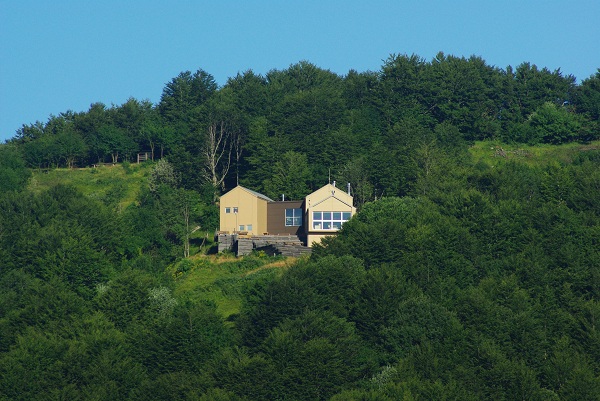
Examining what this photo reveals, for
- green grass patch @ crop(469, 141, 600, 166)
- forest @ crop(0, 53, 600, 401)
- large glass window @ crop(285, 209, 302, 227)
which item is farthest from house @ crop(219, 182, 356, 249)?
green grass patch @ crop(469, 141, 600, 166)

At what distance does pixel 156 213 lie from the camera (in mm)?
88812

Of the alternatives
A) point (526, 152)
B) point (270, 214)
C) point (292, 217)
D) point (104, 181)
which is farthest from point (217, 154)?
point (526, 152)

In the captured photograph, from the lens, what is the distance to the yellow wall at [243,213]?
Result: 286ft

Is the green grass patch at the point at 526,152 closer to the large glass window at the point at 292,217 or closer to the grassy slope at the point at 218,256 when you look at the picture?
the grassy slope at the point at 218,256

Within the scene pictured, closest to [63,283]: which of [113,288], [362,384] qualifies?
[113,288]

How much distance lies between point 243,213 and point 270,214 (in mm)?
2164

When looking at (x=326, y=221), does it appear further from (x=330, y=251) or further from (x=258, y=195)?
(x=330, y=251)

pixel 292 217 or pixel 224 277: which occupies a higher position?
pixel 292 217

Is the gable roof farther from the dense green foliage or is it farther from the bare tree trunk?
the bare tree trunk

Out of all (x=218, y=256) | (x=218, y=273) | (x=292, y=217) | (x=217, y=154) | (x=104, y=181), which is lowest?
(x=218, y=273)

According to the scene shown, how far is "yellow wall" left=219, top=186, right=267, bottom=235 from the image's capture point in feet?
286

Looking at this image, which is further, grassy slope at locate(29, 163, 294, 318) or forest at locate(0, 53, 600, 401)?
grassy slope at locate(29, 163, 294, 318)

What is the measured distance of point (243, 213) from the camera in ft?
287

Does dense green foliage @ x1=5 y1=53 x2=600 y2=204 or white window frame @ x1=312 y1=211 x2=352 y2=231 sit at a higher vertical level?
dense green foliage @ x1=5 y1=53 x2=600 y2=204
